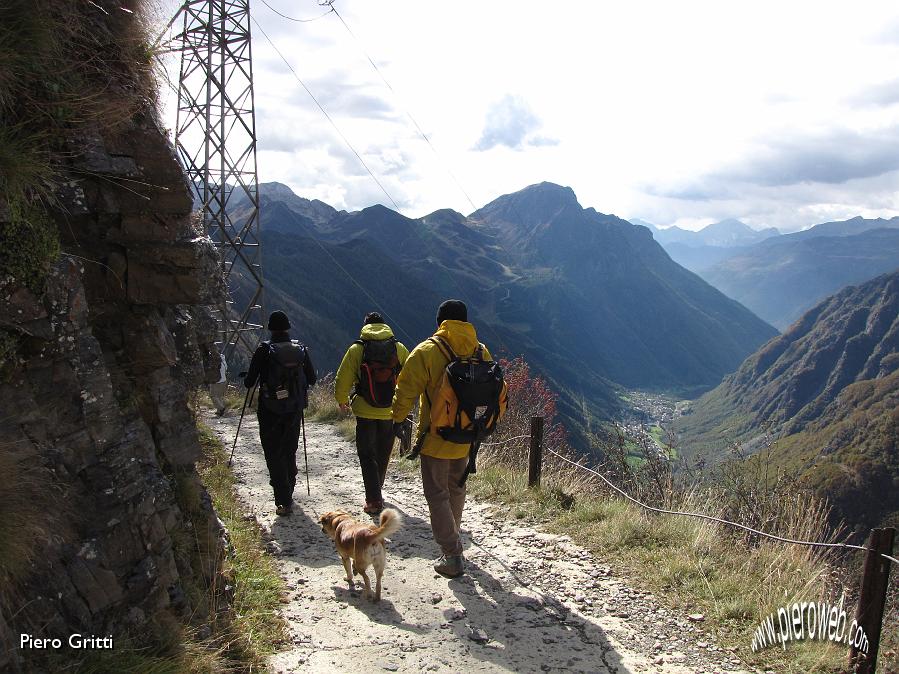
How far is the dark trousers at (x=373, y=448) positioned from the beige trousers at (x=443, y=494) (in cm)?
161

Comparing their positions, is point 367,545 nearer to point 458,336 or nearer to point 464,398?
point 464,398

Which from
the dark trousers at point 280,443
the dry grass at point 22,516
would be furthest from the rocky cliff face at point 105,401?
the dark trousers at point 280,443

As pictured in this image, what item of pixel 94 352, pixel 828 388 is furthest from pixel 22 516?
pixel 828 388

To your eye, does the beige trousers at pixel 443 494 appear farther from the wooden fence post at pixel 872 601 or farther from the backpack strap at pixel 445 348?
the wooden fence post at pixel 872 601

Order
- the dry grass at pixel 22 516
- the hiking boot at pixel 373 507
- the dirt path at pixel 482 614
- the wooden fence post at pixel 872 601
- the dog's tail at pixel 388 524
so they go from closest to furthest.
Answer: the dry grass at pixel 22 516, the wooden fence post at pixel 872 601, the dirt path at pixel 482 614, the dog's tail at pixel 388 524, the hiking boot at pixel 373 507

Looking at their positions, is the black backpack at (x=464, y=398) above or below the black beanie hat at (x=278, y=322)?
below

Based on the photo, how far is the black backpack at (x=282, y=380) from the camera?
632 cm

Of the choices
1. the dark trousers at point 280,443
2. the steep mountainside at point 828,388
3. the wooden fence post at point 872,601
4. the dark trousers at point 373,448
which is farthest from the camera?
the steep mountainside at point 828,388

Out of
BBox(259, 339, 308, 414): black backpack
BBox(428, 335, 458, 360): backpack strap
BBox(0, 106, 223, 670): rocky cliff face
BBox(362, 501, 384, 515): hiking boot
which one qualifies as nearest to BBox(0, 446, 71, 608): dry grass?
BBox(0, 106, 223, 670): rocky cliff face

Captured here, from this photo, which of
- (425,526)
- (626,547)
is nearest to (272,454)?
(425,526)

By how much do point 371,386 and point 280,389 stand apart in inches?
37.5

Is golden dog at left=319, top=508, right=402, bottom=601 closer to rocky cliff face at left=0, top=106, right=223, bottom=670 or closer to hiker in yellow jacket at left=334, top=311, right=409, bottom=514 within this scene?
rocky cliff face at left=0, top=106, right=223, bottom=670

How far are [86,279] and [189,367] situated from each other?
1.14 m

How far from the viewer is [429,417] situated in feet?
16.3
